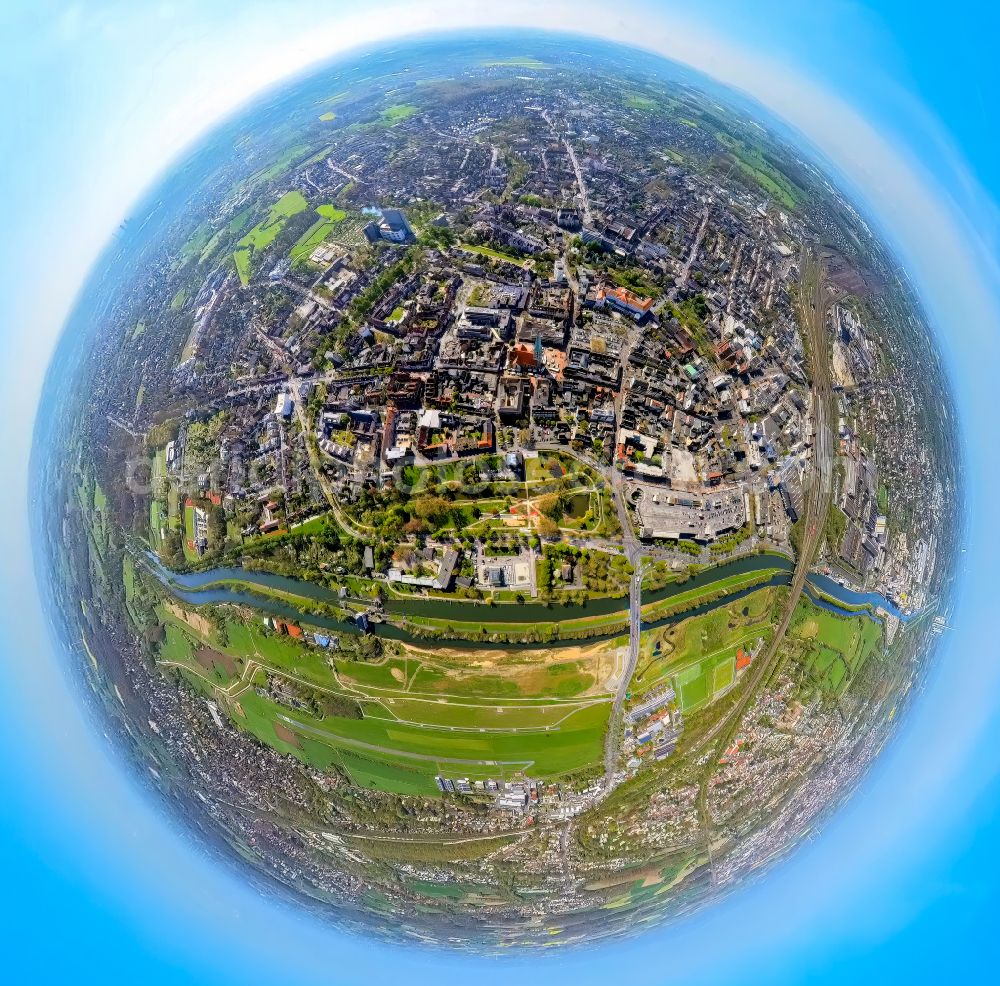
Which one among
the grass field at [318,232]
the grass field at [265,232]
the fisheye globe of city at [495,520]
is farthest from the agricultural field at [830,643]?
the grass field at [265,232]

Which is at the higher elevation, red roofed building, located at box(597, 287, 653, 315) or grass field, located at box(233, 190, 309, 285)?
grass field, located at box(233, 190, 309, 285)

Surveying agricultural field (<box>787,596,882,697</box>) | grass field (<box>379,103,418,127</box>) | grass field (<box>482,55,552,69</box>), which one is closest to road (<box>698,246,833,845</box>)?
agricultural field (<box>787,596,882,697</box>)

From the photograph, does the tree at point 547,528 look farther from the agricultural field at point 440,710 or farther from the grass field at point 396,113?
the grass field at point 396,113

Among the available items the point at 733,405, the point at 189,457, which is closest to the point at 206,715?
the point at 189,457

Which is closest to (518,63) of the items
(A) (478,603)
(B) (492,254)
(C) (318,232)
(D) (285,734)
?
(B) (492,254)

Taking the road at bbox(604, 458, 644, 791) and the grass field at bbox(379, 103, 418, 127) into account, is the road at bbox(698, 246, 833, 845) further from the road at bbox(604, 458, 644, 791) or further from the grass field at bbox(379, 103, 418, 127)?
the grass field at bbox(379, 103, 418, 127)

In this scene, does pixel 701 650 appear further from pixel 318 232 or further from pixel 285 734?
pixel 318 232
